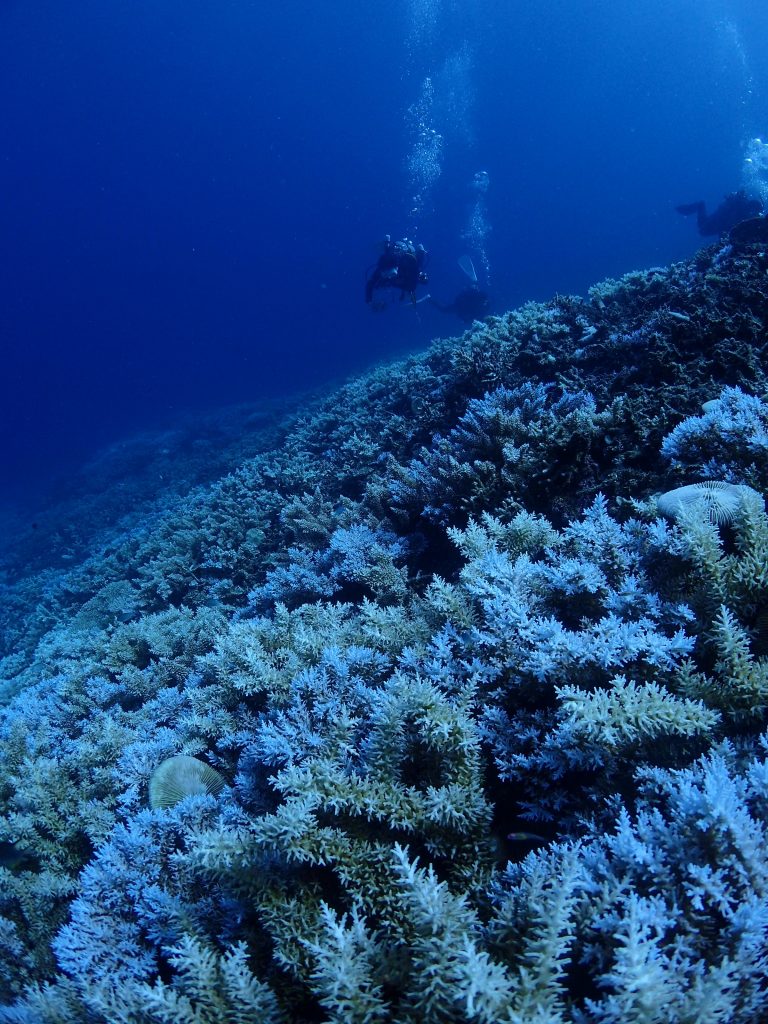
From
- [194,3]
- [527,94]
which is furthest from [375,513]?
[527,94]

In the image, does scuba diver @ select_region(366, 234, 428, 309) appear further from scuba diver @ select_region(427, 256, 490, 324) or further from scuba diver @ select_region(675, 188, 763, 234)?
scuba diver @ select_region(675, 188, 763, 234)

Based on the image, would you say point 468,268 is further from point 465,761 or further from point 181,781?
point 465,761

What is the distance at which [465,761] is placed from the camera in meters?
2.09

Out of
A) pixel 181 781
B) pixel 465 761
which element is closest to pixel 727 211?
pixel 465 761

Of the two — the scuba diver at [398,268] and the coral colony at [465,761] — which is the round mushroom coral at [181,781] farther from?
the scuba diver at [398,268]

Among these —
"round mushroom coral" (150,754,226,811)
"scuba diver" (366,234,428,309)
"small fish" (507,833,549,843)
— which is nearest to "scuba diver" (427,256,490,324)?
"scuba diver" (366,234,428,309)

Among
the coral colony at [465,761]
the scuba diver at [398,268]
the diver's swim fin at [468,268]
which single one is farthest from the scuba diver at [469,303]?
the coral colony at [465,761]

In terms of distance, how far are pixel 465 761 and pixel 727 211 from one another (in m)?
25.2

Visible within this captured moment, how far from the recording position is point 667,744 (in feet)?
6.43

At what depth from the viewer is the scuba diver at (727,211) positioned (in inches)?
738

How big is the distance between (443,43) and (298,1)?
43.0 meters

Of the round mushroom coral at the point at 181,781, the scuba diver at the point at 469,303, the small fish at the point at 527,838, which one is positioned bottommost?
the small fish at the point at 527,838

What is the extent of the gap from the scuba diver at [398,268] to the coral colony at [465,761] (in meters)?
13.9

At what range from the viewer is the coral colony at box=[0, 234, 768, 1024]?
1.46 m
